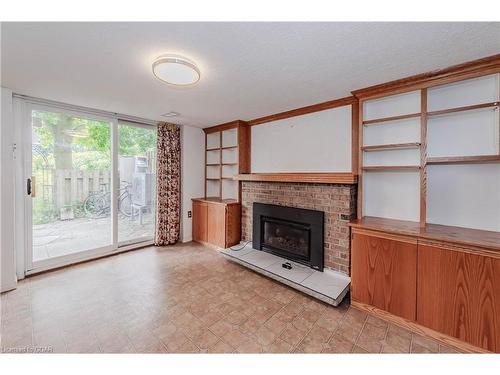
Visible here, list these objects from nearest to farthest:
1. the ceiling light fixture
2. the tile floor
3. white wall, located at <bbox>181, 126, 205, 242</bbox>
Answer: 1. the tile floor
2. the ceiling light fixture
3. white wall, located at <bbox>181, 126, 205, 242</bbox>

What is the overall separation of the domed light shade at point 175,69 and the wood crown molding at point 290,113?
1.68 metres

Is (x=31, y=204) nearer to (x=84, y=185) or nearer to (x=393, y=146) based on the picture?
(x=84, y=185)

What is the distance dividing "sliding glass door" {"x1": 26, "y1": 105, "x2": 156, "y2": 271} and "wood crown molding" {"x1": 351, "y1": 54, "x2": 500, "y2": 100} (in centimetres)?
354

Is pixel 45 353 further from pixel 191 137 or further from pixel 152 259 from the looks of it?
pixel 191 137

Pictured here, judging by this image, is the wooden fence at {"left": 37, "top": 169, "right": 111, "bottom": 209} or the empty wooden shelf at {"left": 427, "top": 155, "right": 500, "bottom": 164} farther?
the wooden fence at {"left": 37, "top": 169, "right": 111, "bottom": 209}

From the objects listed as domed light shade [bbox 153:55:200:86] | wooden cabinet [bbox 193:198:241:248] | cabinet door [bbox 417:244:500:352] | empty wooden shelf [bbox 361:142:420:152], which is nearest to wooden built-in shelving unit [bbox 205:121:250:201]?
wooden cabinet [bbox 193:198:241:248]

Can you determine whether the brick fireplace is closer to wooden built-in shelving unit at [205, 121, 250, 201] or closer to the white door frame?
wooden built-in shelving unit at [205, 121, 250, 201]

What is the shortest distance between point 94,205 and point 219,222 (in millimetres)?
2007

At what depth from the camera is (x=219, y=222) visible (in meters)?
3.77

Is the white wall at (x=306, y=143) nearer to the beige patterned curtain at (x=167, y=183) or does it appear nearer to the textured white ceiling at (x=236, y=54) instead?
→ the textured white ceiling at (x=236, y=54)

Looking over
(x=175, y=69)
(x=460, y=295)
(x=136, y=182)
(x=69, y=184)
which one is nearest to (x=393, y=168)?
(x=460, y=295)

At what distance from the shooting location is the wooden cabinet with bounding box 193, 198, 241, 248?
3.67 m
